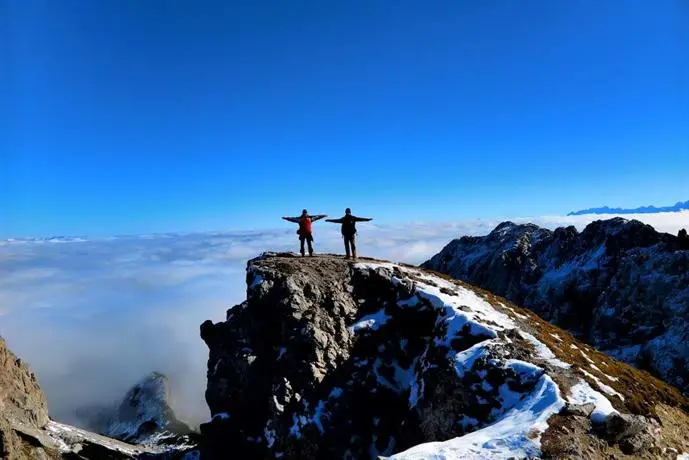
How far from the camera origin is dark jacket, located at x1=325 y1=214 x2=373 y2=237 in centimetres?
4922

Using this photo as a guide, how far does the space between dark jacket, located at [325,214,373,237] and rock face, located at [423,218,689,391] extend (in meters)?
77.0

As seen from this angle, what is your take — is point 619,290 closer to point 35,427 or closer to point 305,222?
point 305,222

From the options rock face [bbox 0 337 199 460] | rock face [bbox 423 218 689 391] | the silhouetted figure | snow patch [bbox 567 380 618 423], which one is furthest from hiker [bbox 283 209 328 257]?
the silhouetted figure

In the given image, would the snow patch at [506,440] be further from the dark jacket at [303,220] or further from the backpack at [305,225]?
the dark jacket at [303,220]

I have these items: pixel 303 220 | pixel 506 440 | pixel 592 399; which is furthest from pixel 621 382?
pixel 303 220

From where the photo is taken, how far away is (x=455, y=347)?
3844cm

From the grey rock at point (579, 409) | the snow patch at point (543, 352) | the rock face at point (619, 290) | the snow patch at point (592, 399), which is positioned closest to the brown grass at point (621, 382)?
the snow patch at point (543, 352)

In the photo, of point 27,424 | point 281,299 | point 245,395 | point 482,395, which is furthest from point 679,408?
point 27,424

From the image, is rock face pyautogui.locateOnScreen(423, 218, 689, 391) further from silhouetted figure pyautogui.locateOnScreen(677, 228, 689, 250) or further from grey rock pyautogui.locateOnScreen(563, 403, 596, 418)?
grey rock pyautogui.locateOnScreen(563, 403, 596, 418)

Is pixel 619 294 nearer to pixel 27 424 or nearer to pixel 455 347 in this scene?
pixel 455 347

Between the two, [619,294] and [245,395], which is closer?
[245,395]

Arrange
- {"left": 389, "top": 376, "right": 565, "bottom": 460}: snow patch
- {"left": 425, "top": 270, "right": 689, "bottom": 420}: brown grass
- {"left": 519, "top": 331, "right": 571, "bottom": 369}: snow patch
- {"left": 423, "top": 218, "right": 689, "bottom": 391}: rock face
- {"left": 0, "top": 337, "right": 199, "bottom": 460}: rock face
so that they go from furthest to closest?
{"left": 423, "top": 218, "right": 689, "bottom": 391}: rock face → {"left": 0, "top": 337, "right": 199, "bottom": 460}: rock face → {"left": 519, "top": 331, "right": 571, "bottom": 369}: snow patch → {"left": 425, "top": 270, "right": 689, "bottom": 420}: brown grass → {"left": 389, "top": 376, "right": 565, "bottom": 460}: snow patch

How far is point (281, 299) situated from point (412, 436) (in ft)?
71.1

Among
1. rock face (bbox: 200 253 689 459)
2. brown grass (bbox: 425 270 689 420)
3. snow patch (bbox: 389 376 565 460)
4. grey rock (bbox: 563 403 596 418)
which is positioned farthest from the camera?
brown grass (bbox: 425 270 689 420)
